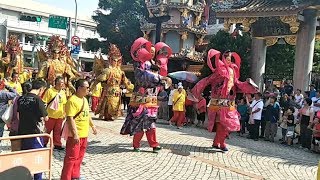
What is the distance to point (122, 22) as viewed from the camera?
3650 centimetres

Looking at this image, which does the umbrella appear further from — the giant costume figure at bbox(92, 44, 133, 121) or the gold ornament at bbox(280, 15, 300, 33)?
the giant costume figure at bbox(92, 44, 133, 121)

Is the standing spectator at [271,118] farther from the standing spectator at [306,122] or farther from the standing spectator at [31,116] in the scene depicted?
the standing spectator at [31,116]

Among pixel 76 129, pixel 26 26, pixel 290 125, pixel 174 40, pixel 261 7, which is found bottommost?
pixel 290 125

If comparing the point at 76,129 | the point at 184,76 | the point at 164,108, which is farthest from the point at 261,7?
the point at 76,129

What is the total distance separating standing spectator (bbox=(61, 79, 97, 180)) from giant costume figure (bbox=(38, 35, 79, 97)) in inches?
149

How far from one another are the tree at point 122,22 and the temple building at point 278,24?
810 inches

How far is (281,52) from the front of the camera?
2508 cm

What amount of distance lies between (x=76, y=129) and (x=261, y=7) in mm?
11453

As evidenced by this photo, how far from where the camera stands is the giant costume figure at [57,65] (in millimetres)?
9648

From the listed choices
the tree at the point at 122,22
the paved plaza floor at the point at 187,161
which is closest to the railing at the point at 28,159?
the paved plaza floor at the point at 187,161

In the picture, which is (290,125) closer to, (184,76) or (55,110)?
(55,110)

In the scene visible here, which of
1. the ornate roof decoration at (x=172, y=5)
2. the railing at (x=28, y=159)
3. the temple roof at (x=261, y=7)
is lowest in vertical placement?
the railing at (x=28, y=159)

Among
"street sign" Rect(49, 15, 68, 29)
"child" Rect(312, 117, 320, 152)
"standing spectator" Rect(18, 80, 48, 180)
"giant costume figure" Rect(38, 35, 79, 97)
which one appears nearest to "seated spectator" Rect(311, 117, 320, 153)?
"child" Rect(312, 117, 320, 152)

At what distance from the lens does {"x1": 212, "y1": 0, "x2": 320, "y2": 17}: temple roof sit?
14.0 m
